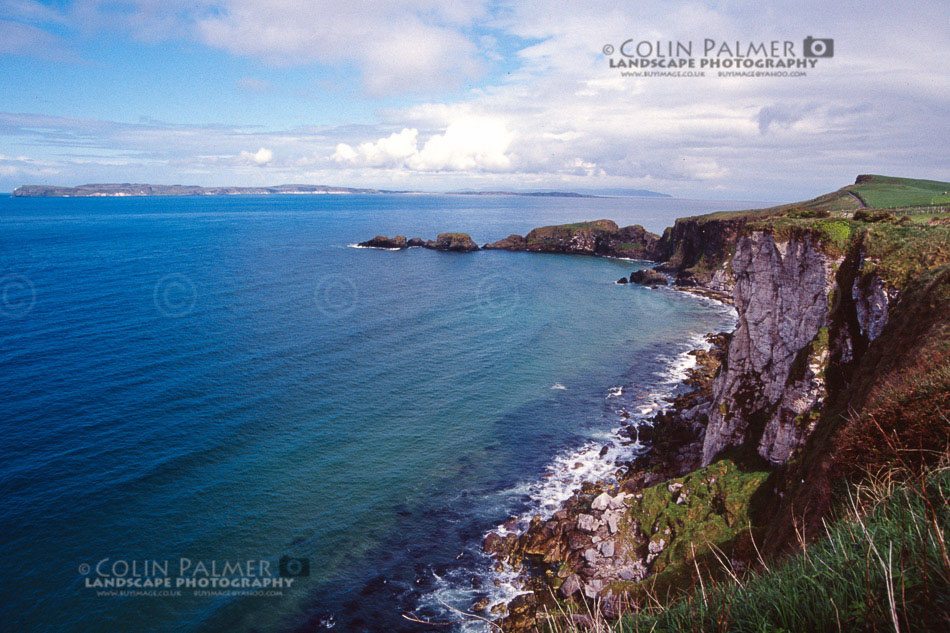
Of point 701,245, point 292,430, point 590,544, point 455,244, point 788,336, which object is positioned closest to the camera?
point 788,336

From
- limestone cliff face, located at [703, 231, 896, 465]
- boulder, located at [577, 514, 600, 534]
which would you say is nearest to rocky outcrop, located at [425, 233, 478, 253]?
limestone cliff face, located at [703, 231, 896, 465]

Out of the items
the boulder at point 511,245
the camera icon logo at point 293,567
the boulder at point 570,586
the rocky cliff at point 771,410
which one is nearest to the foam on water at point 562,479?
the rocky cliff at point 771,410

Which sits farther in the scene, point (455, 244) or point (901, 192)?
point (455, 244)

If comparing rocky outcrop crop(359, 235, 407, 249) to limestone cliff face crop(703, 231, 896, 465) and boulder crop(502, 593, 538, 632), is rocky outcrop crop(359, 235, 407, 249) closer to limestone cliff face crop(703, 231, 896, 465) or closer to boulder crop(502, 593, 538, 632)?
limestone cliff face crop(703, 231, 896, 465)

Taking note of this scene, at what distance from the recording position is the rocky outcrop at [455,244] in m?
154

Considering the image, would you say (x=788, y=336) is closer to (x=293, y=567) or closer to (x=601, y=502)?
(x=601, y=502)

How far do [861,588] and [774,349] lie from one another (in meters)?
28.8

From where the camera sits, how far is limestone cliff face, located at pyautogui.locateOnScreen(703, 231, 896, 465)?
27344mm

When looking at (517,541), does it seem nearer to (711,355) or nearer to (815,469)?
(815,469)

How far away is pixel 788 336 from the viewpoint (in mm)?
31172

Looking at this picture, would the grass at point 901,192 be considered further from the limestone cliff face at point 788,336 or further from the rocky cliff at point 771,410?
the limestone cliff face at point 788,336

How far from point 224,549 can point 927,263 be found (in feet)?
144

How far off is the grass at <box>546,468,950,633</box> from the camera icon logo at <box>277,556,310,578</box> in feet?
88.0

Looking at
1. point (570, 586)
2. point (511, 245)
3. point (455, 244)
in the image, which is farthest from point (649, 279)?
point (570, 586)
